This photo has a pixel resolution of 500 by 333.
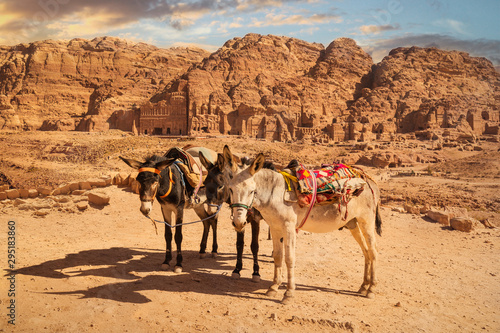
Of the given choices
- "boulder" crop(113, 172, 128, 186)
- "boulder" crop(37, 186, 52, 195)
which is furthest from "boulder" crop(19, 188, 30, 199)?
"boulder" crop(113, 172, 128, 186)

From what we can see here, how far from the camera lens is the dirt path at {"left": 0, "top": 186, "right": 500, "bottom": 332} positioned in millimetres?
4863

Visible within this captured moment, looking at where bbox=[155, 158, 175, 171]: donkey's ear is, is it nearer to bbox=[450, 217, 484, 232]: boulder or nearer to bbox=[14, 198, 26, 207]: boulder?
bbox=[14, 198, 26, 207]: boulder

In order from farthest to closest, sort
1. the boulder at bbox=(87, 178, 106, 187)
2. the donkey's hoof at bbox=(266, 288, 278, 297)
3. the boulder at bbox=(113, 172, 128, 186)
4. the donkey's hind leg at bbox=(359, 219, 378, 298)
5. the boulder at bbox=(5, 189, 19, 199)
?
the boulder at bbox=(113, 172, 128, 186) → the boulder at bbox=(87, 178, 106, 187) → the boulder at bbox=(5, 189, 19, 199) → the donkey's hind leg at bbox=(359, 219, 378, 298) → the donkey's hoof at bbox=(266, 288, 278, 297)

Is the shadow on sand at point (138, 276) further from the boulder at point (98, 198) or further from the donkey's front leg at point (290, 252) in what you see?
the boulder at point (98, 198)

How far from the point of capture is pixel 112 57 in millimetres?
89188

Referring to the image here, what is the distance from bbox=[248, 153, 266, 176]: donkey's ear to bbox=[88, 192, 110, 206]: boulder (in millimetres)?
7695

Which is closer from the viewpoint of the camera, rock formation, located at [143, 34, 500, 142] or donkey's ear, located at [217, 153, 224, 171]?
donkey's ear, located at [217, 153, 224, 171]

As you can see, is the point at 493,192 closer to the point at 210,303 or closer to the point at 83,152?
the point at 210,303

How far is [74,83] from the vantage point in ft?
272

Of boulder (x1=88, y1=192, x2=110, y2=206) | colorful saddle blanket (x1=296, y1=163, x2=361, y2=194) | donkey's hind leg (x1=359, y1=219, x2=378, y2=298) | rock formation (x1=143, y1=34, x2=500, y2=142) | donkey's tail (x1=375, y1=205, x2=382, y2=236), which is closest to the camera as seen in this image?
colorful saddle blanket (x1=296, y1=163, x2=361, y2=194)

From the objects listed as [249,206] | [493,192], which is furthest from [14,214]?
[493,192]

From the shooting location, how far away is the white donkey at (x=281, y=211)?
5141 mm

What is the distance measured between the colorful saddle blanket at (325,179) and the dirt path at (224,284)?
1824mm

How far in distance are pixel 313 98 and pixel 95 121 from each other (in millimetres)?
43551
